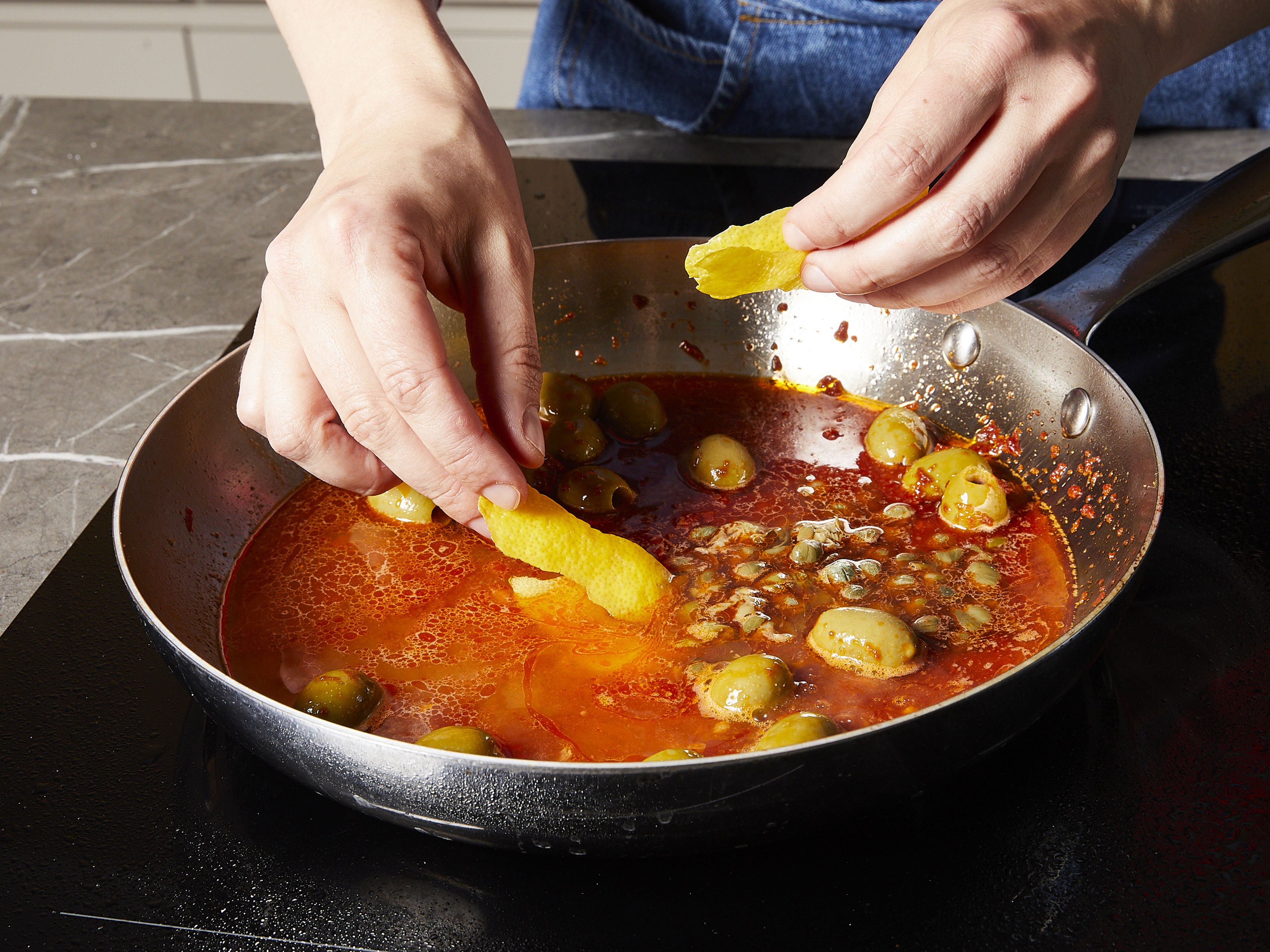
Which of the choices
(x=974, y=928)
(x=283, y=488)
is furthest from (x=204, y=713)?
(x=974, y=928)

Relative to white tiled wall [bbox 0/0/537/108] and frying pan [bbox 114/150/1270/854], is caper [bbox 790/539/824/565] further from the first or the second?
white tiled wall [bbox 0/0/537/108]

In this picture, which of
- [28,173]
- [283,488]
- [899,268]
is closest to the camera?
[899,268]

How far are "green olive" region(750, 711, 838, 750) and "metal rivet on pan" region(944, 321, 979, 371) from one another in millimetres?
497

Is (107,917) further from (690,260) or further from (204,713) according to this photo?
(690,260)

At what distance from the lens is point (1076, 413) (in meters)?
0.98

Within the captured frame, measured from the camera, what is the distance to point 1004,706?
0.59 m

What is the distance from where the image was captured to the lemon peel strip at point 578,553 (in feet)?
2.67

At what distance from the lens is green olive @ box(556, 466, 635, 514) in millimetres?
963

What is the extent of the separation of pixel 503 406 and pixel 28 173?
1.20m

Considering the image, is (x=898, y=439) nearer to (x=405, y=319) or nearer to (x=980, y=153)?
(x=980, y=153)

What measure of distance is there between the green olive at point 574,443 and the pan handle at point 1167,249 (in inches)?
16.3

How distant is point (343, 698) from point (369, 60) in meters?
0.52

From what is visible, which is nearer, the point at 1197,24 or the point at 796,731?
the point at 796,731

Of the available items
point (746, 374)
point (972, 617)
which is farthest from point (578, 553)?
point (746, 374)
